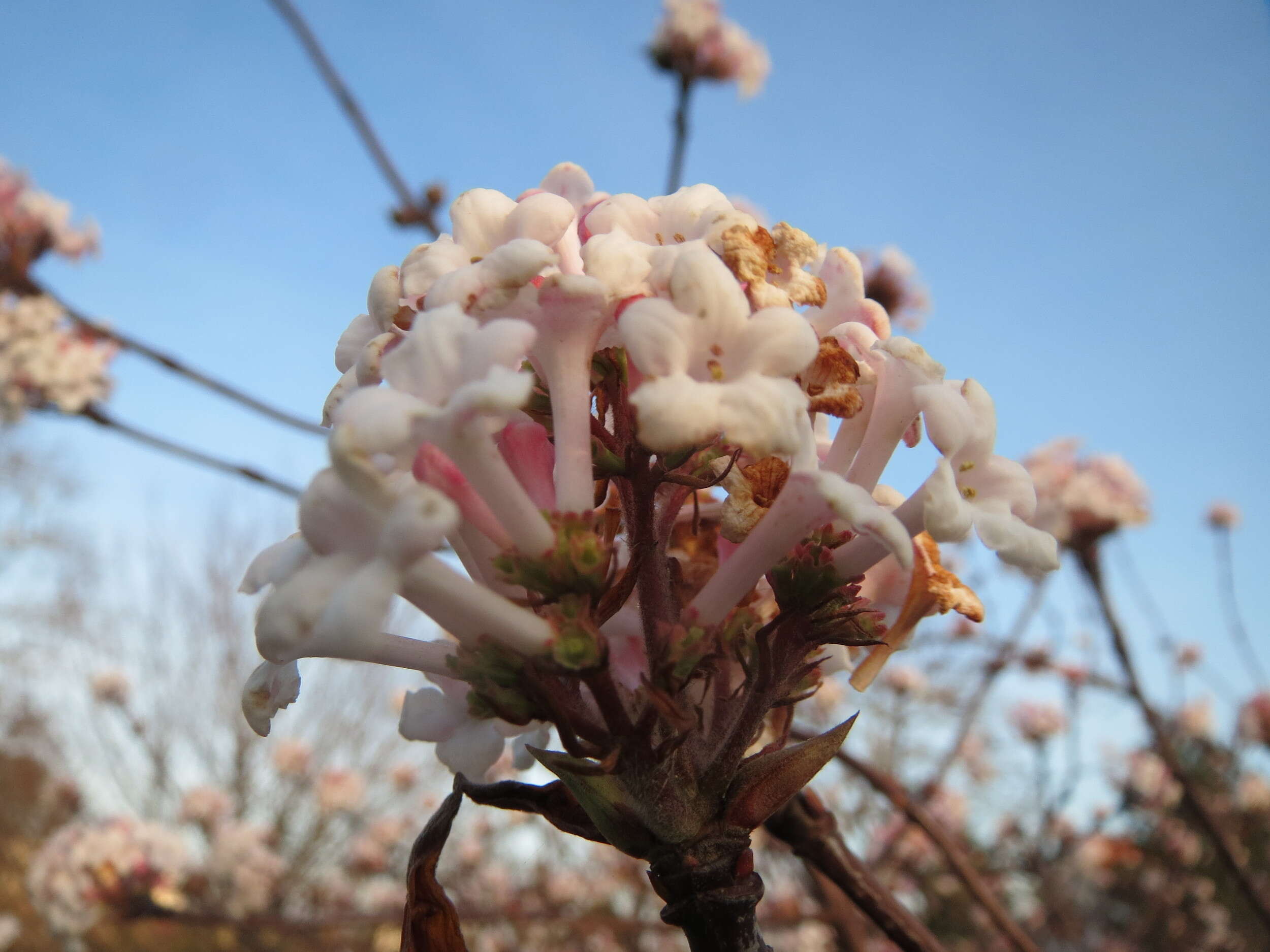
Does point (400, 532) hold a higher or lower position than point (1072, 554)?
lower

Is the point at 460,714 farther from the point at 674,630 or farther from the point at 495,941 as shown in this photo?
the point at 495,941

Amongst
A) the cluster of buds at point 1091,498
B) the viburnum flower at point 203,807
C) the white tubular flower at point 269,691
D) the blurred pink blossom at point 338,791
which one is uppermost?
the cluster of buds at point 1091,498

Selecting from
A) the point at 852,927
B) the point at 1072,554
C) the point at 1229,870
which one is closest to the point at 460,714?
the point at 852,927

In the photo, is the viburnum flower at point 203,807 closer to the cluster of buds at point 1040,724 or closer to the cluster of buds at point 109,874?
the cluster of buds at point 109,874

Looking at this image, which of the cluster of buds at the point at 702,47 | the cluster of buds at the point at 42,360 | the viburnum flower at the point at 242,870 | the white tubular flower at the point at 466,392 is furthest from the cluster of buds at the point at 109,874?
the cluster of buds at the point at 702,47

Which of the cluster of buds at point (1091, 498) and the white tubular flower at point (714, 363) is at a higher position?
the cluster of buds at point (1091, 498)

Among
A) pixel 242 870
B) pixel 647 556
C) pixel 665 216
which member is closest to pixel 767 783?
pixel 647 556

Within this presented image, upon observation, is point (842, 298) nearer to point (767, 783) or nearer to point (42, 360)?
point (767, 783)
